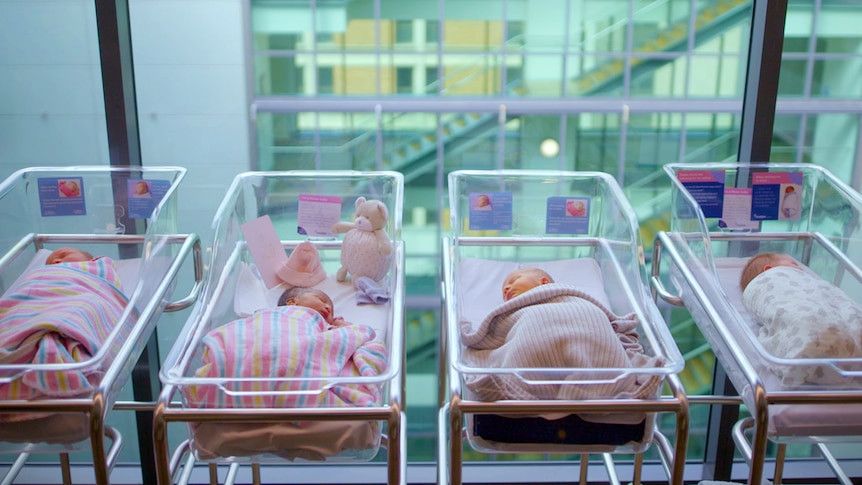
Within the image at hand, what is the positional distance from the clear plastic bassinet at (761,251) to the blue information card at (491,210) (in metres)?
0.37

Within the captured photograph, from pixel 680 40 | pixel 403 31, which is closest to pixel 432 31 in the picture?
pixel 403 31

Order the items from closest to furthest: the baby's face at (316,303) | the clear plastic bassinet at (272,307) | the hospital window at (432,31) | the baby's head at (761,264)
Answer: the clear plastic bassinet at (272,307), the baby's face at (316,303), the baby's head at (761,264), the hospital window at (432,31)

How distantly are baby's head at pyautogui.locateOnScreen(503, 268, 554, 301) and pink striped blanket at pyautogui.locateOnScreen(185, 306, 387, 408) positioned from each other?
0.38 meters

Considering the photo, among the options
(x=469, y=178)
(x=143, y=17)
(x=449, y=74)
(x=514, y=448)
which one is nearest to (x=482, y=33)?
(x=449, y=74)

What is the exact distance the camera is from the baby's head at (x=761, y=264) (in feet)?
5.96

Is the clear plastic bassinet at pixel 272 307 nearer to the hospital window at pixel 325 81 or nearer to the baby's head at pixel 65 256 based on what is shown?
the baby's head at pixel 65 256

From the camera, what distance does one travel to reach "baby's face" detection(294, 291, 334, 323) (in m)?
1.69

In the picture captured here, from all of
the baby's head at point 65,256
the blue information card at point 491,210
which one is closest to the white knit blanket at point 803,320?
the blue information card at point 491,210

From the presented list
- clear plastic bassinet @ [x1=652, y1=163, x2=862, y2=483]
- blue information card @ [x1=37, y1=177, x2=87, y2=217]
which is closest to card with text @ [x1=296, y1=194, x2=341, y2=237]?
blue information card @ [x1=37, y1=177, x2=87, y2=217]

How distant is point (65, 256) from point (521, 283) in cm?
104

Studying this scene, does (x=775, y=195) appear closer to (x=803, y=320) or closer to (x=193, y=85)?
(x=803, y=320)

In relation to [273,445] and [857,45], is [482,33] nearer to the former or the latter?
[857,45]

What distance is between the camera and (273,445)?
133 cm

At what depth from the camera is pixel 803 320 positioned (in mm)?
1477
